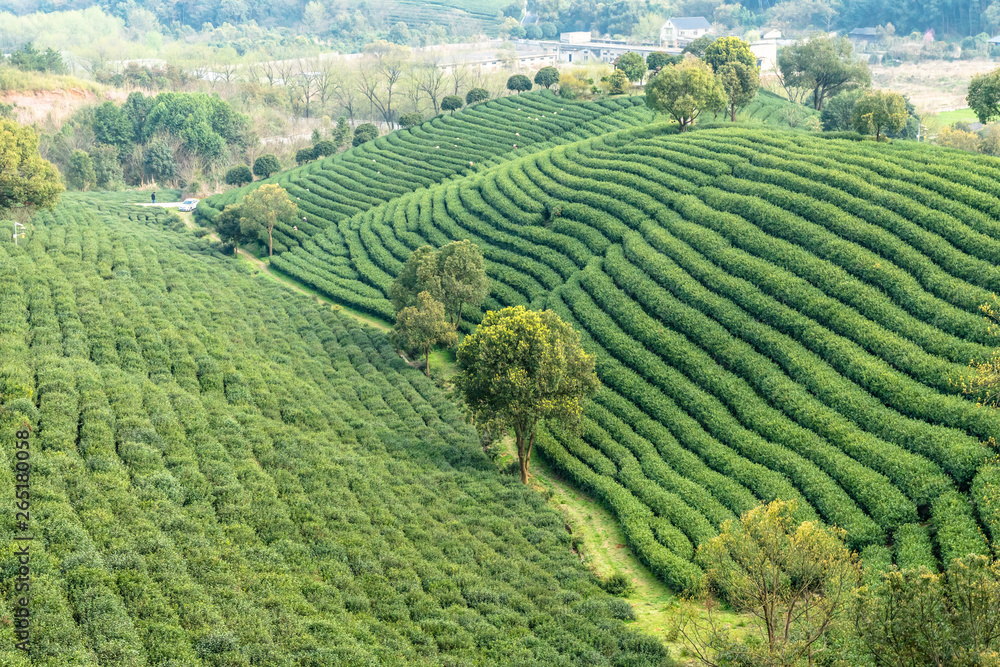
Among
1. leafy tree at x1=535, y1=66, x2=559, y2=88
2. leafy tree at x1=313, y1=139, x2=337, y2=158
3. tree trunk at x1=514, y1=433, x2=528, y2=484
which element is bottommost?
tree trunk at x1=514, y1=433, x2=528, y2=484

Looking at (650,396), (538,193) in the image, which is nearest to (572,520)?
(650,396)

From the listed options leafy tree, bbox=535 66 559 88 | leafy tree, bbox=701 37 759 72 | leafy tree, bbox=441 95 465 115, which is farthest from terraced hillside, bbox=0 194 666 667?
leafy tree, bbox=535 66 559 88

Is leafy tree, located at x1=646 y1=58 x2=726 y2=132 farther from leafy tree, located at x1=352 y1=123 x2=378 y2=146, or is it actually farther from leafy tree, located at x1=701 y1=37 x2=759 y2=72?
leafy tree, located at x1=352 y1=123 x2=378 y2=146

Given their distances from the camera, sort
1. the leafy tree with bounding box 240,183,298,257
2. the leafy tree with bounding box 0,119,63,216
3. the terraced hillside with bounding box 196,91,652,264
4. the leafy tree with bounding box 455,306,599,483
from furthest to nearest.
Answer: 1. the terraced hillside with bounding box 196,91,652,264
2. the leafy tree with bounding box 240,183,298,257
3. the leafy tree with bounding box 0,119,63,216
4. the leafy tree with bounding box 455,306,599,483

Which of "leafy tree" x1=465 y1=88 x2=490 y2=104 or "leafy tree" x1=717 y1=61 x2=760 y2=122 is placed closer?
"leafy tree" x1=717 y1=61 x2=760 y2=122

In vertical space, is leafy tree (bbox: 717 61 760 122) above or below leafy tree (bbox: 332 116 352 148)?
above

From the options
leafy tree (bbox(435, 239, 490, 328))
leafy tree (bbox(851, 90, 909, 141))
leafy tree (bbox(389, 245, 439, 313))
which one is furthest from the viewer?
leafy tree (bbox(851, 90, 909, 141))
